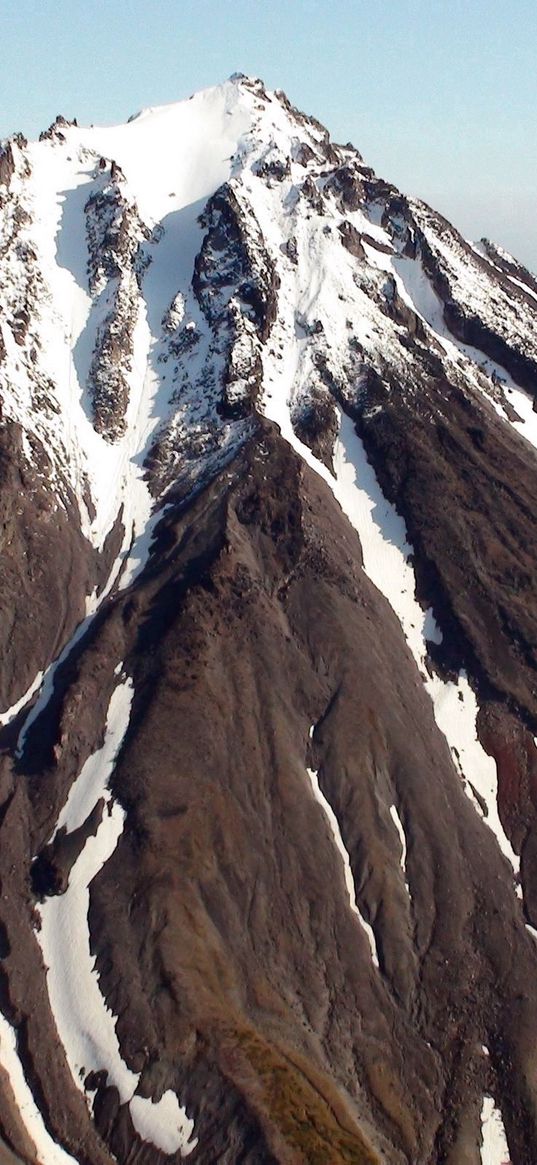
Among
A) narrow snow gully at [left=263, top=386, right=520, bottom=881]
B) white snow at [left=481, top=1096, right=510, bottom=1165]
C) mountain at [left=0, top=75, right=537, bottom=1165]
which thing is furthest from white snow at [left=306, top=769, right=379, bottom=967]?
narrow snow gully at [left=263, top=386, right=520, bottom=881]

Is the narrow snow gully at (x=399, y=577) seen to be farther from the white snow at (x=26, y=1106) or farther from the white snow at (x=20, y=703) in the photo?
the white snow at (x=26, y=1106)

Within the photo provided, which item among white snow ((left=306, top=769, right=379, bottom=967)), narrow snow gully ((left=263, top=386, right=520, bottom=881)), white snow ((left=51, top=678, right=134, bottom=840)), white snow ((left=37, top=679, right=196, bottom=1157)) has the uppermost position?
narrow snow gully ((left=263, top=386, right=520, bottom=881))

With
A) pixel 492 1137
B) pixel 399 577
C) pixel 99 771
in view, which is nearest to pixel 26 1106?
pixel 99 771

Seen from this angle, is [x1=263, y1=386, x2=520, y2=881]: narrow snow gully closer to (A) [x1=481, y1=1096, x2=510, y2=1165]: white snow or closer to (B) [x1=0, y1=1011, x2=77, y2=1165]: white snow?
(A) [x1=481, y1=1096, x2=510, y2=1165]: white snow

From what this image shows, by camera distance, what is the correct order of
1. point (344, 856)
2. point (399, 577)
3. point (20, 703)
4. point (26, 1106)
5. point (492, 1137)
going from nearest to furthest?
point (26, 1106)
point (492, 1137)
point (344, 856)
point (20, 703)
point (399, 577)

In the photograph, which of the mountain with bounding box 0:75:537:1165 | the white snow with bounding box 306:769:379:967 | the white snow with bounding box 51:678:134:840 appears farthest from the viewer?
the white snow with bounding box 51:678:134:840

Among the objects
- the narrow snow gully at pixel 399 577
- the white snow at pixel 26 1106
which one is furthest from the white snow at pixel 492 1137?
the white snow at pixel 26 1106

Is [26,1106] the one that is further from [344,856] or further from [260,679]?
[260,679]
